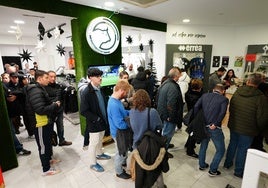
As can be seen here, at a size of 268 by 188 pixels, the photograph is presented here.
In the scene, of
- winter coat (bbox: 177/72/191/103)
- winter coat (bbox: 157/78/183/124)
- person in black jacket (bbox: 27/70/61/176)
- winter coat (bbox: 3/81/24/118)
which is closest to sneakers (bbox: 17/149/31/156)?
winter coat (bbox: 3/81/24/118)

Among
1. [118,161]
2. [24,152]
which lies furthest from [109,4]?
[24,152]

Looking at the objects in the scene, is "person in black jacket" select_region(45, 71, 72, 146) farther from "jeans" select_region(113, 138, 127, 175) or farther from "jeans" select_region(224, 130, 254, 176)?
"jeans" select_region(224, 130, 254, 176)

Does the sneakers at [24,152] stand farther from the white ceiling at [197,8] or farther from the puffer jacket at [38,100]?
the white ceiling at [197,8]

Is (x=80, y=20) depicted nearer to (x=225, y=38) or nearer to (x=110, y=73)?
(x=110, y=73)

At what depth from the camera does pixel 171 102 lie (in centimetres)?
261

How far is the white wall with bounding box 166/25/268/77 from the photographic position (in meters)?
5.45

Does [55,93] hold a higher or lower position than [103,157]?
higher

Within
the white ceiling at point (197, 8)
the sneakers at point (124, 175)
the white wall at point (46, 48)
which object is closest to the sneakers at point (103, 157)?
the sneakers at point (124, 175)

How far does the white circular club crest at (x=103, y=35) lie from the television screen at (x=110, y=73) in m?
0.34

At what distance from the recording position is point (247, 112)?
2.18m

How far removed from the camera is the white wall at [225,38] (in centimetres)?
545

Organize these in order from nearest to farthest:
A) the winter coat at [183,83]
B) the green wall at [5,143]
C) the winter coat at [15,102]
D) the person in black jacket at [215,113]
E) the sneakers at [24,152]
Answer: the person in black jacket at [215,113] → the green wall at [5,143] → the sneakers at [24,152] → the winter coat at [15,102] → the winter coat at [183,83]

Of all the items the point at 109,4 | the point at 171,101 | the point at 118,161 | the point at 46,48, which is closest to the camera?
the point at 118,161

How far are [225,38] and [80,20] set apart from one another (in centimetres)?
494
